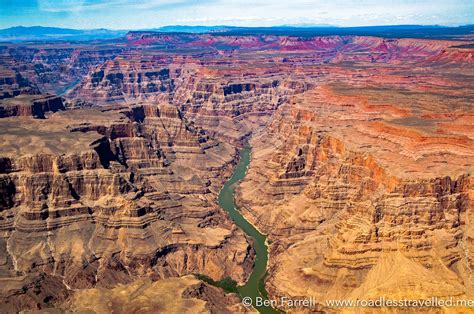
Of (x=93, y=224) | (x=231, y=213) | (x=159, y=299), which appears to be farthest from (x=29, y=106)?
→ (x=159, y=299)

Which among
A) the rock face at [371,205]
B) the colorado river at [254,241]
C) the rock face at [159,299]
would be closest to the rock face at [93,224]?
the colorado river at [254,241]

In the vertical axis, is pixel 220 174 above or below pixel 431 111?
below

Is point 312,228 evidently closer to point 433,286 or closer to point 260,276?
point 260,276

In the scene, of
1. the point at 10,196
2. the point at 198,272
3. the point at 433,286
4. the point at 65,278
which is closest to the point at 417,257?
the point at 433,286

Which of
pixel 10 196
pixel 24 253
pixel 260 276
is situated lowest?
pixel 260 276

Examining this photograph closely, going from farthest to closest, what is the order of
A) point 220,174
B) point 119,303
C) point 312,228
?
1. point 220,174
2. point 312,228
3. point 119,303

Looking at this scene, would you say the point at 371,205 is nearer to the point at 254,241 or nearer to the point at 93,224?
the point at 254,241

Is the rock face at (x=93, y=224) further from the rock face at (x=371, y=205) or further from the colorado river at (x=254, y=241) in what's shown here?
the rock face at (x=371, y=205)

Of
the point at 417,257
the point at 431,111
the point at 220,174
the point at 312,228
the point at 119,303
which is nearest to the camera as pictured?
the point at 119,303

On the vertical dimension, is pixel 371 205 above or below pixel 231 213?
above
